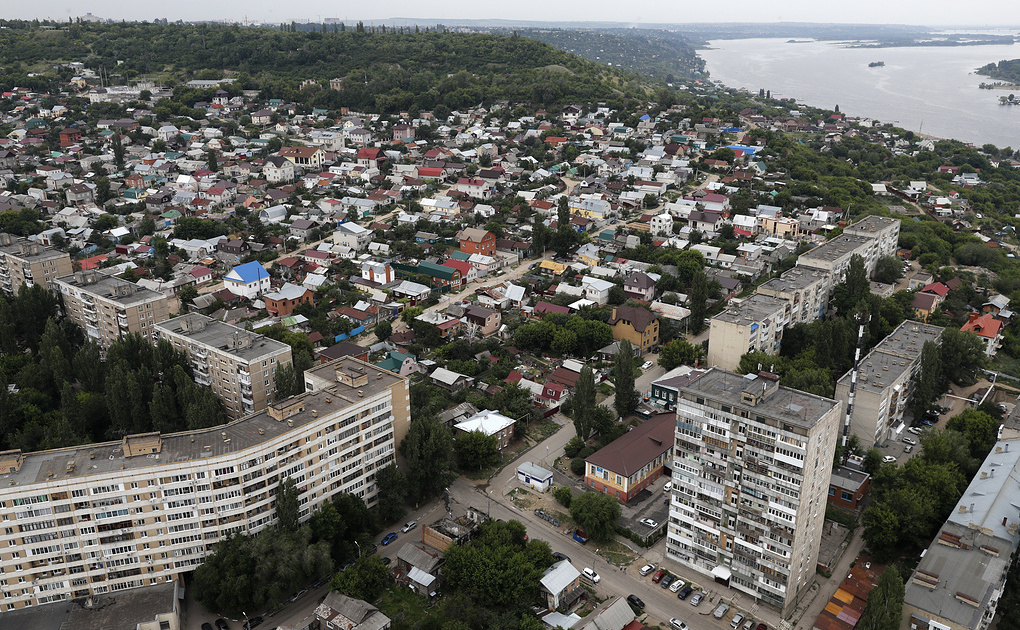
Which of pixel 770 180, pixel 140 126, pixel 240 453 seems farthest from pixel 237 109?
pixel 240 453

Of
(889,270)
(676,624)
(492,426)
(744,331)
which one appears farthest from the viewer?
(889,270)

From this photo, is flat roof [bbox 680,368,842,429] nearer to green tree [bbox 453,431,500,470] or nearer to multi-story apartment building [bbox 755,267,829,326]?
green tree [bbox 453,431,500,470]

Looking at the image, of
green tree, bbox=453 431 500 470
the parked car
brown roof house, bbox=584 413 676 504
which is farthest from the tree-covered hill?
the parked car

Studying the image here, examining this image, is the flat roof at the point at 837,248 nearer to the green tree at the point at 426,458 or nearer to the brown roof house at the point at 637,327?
the brown roof house at the point at 637,327

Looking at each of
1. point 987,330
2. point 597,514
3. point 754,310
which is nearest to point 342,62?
point 754,310

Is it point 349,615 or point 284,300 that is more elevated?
point 284,300

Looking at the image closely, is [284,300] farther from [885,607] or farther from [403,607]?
[885,607]
